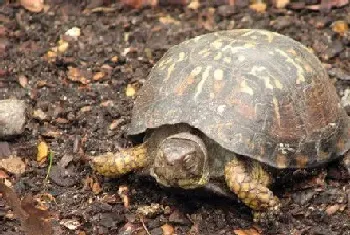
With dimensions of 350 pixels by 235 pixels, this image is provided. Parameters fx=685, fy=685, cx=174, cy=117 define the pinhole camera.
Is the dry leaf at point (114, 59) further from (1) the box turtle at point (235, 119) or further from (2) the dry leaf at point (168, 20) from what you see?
(1) the box turtle at point (235, 119)

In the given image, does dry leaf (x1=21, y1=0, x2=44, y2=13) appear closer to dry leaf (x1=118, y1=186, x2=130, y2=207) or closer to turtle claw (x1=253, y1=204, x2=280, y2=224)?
dry leaf (x1=118, y1=186, x2=130, y2=207)

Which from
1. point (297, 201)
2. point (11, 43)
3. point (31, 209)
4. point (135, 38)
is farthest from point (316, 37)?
point (31, 209)

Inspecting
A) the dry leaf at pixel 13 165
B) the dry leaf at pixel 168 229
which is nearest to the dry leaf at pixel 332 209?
the dry leaf at pixel 168 229

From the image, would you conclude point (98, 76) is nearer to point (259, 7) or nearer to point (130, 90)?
point (130, 90)

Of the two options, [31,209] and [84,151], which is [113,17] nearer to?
[84,151]

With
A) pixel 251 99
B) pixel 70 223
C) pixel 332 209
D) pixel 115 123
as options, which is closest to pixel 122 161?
pixel 70 223

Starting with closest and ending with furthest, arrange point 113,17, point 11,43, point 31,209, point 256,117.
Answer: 1. point 31,209
2. point 256,117
3. point 11,43
4. point 113,17
